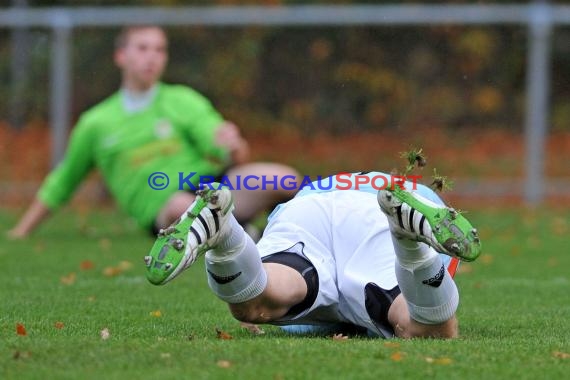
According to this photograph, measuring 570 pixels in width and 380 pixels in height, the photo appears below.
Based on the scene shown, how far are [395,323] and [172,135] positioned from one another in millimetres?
5005

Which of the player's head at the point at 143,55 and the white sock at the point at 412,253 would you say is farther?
the player's head at the point at 143,55

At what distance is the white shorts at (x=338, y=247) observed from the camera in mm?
3966

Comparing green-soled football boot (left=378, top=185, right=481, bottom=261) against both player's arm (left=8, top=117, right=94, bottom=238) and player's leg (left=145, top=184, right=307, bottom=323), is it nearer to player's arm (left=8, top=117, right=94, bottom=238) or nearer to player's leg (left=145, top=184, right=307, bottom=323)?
player's leg (left=145, top=184, right=307, bottom=323)

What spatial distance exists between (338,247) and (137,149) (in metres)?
4.71

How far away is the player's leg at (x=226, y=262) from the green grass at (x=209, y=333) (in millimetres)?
125

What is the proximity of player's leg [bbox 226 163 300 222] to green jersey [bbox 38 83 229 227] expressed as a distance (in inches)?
21.2

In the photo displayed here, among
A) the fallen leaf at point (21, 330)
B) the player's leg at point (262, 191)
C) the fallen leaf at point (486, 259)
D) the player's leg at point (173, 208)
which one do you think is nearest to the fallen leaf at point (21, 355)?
the fallen leaf at point (21, 330)

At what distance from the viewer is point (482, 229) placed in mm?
9602

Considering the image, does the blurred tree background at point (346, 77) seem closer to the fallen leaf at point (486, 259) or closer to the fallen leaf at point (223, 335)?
the fallen leaf at point (486, 259)

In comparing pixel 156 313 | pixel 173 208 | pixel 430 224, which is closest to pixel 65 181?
pixel 173 208

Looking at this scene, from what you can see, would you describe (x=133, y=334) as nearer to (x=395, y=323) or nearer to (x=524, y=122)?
(x=395, y=323)

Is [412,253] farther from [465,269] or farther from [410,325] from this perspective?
[465,269]

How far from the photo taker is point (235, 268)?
3697 millimetres

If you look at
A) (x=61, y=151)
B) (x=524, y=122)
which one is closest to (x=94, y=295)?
(x=61, y=151)
